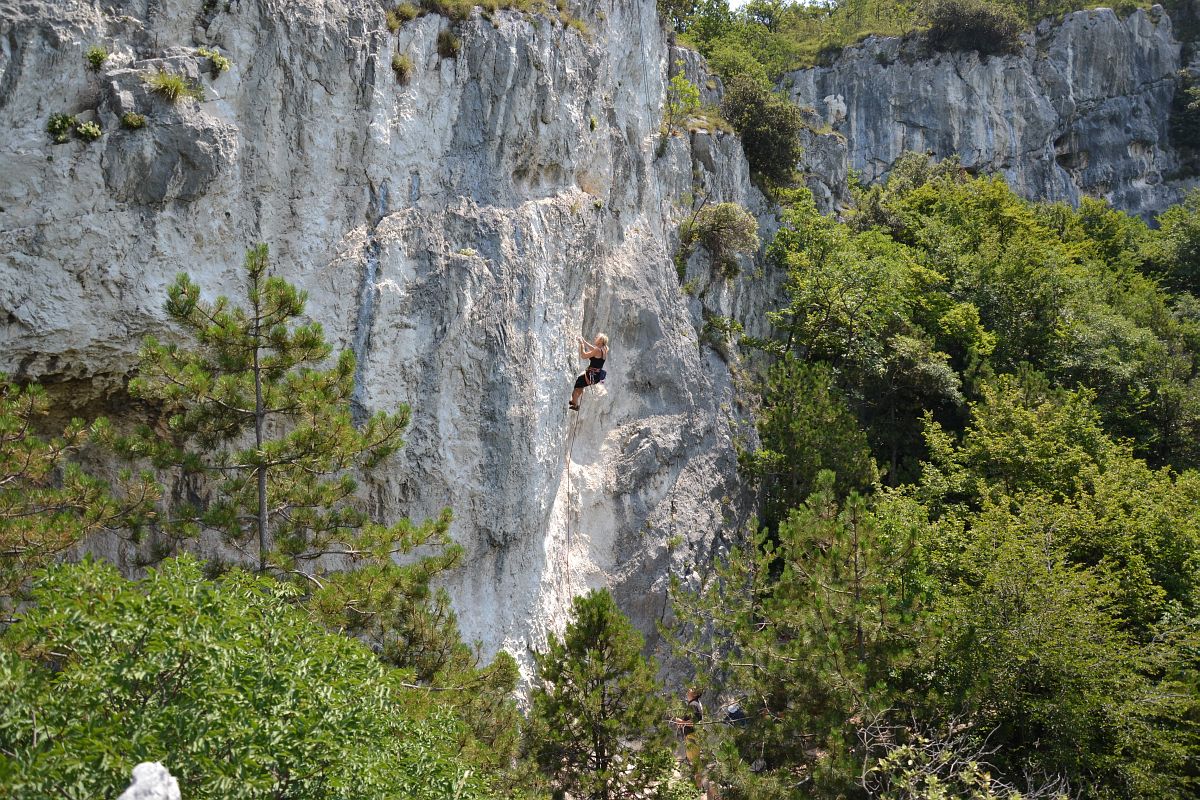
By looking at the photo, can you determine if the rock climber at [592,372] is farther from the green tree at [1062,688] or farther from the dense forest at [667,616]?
the green tree at [1062,688]

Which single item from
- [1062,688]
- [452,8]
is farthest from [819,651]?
[452,8]

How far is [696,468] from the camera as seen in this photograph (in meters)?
18.2

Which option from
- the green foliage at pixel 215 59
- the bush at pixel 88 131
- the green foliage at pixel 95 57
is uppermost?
the green foliage at pixel 215 59

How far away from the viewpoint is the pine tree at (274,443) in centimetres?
873

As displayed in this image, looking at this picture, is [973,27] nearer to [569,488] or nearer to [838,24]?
[838,24]

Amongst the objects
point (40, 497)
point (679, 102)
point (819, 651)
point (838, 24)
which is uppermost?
point (838, 24)

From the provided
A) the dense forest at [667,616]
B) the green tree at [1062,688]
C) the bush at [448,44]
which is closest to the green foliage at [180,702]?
the dense forest at [667,616]

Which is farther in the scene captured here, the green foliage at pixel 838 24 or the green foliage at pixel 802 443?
the green foliage at pixel 838 24

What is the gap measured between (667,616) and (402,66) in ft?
36.1

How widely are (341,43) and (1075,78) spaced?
38327 mm

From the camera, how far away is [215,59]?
35.9 feet

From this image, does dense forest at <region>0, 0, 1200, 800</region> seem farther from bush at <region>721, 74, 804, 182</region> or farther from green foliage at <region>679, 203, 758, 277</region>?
bush at <region>721, 74, 804, 182</region>

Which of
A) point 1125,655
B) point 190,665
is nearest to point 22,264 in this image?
point 190,665

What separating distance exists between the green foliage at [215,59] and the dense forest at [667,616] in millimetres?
3149
